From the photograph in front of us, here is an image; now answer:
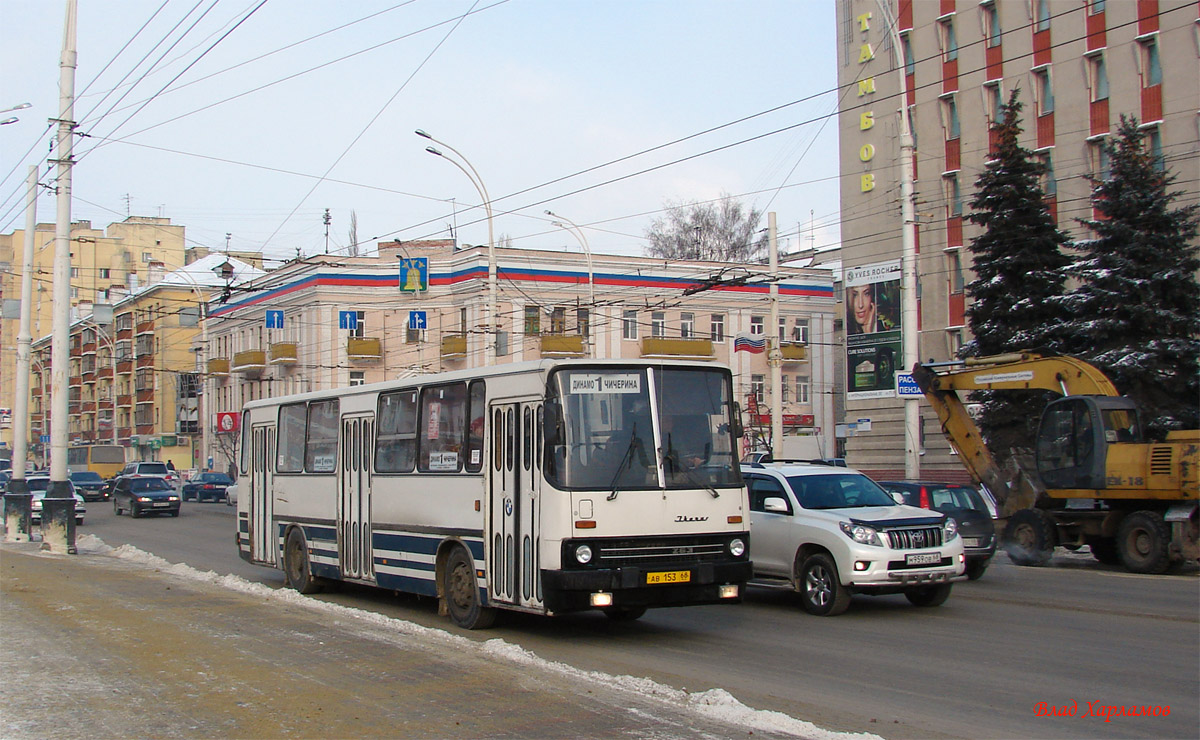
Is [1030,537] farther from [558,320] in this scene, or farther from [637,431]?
[558,320]

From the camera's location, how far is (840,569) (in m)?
13.1

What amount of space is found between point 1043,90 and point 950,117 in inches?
161

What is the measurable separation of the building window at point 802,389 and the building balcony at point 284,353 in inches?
1051

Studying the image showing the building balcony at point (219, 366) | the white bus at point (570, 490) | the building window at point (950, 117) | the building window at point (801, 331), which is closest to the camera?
the white bus at point (570, 490)

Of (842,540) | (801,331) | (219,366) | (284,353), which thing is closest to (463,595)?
(842,540)

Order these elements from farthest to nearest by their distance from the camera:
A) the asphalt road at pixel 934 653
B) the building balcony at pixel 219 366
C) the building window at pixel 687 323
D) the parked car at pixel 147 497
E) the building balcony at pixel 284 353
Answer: the building balcony at pixel 219 366
the building balcony at pixel 284 353
the building window at pixel 687 323
the parked car at pixel 147 497
the asphalt road at pixel 934 653

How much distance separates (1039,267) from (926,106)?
1437 cm

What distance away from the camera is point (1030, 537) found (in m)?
20.3

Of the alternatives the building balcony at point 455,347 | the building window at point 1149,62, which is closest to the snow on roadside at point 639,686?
the building window at point 1149,62

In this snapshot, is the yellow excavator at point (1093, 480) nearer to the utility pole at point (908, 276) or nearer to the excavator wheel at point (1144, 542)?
the excavator wheel at point (1144, 542)

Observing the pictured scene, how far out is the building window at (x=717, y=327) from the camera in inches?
2335

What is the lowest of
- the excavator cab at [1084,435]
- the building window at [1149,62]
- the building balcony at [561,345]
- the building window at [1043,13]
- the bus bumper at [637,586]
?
the bus bumper at [637,586]

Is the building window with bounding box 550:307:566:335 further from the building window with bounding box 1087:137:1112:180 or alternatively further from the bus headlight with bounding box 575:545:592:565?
the bus headlight with bounding box 575:545:592:565

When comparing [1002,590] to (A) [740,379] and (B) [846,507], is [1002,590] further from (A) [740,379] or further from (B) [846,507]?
(A) [740,379]
